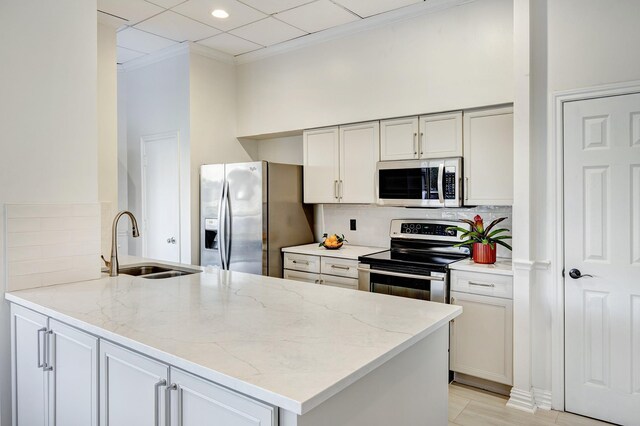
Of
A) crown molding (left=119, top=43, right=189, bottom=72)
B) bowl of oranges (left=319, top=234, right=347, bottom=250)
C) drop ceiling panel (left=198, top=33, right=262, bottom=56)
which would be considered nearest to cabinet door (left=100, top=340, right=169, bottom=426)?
bowl of oranges (left=319, top=234, right=347, bottom=250)

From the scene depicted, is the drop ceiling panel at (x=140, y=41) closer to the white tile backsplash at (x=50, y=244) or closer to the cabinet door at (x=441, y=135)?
the white tile backsplash at (x=50, y=244)

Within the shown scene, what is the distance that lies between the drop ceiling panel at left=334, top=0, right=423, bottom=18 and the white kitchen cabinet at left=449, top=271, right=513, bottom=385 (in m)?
2.19

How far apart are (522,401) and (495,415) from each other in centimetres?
23

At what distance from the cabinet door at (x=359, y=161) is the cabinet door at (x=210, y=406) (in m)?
2.81

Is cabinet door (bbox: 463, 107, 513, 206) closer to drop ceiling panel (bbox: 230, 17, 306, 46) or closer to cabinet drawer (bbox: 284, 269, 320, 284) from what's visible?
cabinet drawer (bbox: 284, 269, 320, 284)

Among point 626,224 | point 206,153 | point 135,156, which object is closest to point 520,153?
point 626,224

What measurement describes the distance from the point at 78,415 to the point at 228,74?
396 centimetres

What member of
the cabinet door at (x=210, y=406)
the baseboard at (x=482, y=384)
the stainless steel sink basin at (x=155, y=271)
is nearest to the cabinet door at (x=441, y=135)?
the baseboard at (x=482, y=384)

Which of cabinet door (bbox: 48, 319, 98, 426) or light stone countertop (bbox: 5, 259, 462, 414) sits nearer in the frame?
light stone countertop (bbox: 5, 259, 462, 414)

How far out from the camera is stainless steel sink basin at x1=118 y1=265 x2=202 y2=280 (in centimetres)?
285

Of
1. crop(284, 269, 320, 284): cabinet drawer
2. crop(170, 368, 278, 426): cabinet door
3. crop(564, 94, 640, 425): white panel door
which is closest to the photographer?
crop(170, 368, 278, 426): cabinet door

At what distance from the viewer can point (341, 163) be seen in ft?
13.6

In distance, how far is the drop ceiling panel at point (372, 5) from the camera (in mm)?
3521

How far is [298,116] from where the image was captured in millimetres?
4461
